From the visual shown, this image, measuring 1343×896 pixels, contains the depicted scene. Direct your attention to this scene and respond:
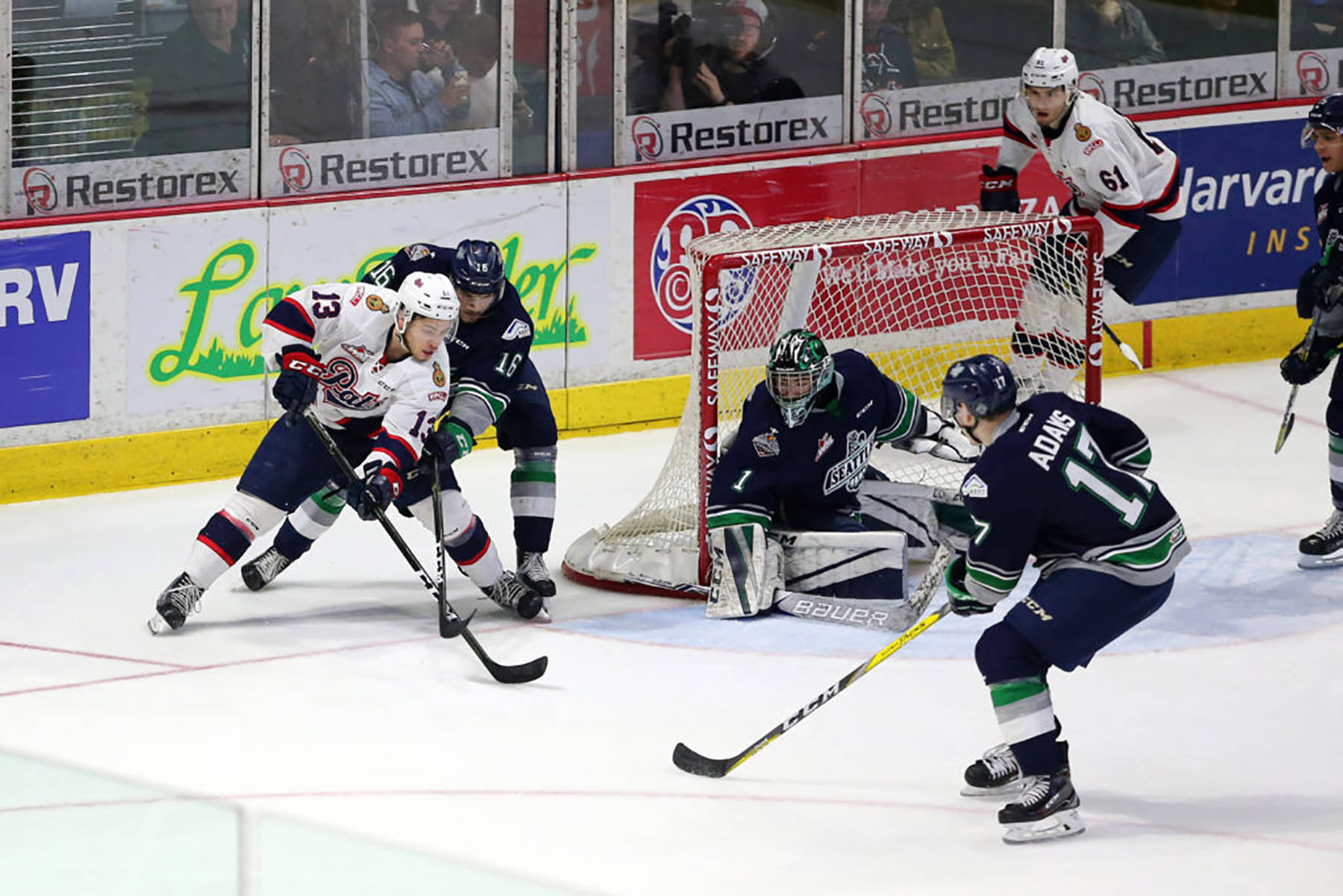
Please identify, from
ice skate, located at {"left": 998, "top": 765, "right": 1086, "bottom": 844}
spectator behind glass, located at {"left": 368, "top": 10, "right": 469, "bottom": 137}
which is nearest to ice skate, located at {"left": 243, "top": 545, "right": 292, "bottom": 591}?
spectator behind glass, located at {"left": 368, "top": 10, "right": 469, "bottom": 137}

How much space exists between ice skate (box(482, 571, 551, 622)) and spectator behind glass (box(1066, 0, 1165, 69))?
3936mm

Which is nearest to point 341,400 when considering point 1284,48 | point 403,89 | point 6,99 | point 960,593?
point 960,593

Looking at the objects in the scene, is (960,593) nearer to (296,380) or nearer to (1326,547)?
(296,380)

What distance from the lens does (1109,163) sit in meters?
7.32

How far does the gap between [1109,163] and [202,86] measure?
290cm

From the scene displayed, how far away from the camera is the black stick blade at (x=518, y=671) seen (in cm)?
Result: 567

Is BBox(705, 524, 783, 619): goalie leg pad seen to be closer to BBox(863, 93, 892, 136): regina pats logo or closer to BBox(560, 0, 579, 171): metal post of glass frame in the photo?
BBox(560, 0, 579, 171): metal post of glass frame

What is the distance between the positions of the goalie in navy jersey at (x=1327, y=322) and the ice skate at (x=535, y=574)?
2.16 metres

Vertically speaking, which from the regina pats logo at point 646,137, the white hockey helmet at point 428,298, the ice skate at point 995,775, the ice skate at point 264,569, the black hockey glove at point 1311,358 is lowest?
the ice skate at point 995,775

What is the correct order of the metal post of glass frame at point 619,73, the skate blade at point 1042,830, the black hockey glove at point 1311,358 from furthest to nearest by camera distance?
the metal post of glass frame at point 619,73 < the black hockey glove at point 1311,358 < the skate blade at point 1042,830

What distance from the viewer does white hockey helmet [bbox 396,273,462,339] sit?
18.5ft

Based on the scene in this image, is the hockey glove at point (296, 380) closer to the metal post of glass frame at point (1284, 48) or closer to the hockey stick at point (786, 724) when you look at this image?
the hockey stick at point (786, 724)

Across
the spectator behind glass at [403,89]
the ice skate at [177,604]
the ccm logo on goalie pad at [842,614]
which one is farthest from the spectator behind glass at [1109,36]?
the ice skate at [177,604]

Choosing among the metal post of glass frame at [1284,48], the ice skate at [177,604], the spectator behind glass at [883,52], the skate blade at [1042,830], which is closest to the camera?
the skate blade at [1042,830]
